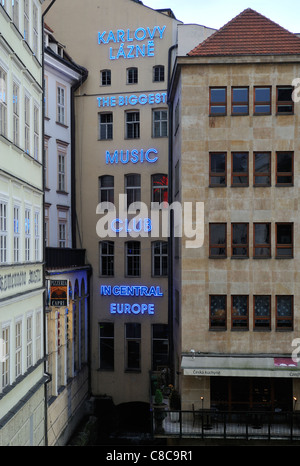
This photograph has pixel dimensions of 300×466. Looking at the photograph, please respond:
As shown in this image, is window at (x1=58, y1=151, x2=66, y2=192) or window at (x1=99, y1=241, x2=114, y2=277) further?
window at (x1=99, y1=241, x2=114, y2=277)

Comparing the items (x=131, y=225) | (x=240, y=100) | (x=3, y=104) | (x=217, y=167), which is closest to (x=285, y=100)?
(x=240, y=100)

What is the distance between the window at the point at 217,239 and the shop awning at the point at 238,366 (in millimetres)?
4551

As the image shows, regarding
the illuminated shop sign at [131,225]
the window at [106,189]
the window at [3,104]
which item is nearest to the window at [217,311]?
the illuminated shop sign at [131,225]

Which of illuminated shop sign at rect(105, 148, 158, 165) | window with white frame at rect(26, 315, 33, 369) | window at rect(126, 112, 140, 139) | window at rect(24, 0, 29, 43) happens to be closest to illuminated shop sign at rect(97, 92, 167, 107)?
window at rect(126, 112, 140, 139)

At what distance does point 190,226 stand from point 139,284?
9607 mm

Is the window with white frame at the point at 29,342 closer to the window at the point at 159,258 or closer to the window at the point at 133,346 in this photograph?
the window at the point at 133,346

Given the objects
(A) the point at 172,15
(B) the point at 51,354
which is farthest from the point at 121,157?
(B) the point at 51,354

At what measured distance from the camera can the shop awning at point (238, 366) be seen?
25.8 meters

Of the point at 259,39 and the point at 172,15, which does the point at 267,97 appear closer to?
the point at 259,39

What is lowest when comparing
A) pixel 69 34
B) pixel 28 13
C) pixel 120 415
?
pixel 120 415

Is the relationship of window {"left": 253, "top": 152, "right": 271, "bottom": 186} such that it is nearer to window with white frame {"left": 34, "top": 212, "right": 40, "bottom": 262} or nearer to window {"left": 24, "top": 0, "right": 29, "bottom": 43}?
window with white frame {"left": 34, "top": 212, "right": 40, "bottom": 262}

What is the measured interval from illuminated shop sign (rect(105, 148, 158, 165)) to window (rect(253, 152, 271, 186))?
31.1ft

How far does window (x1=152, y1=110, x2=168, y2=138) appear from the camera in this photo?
118 ft

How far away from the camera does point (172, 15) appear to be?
38344mm
